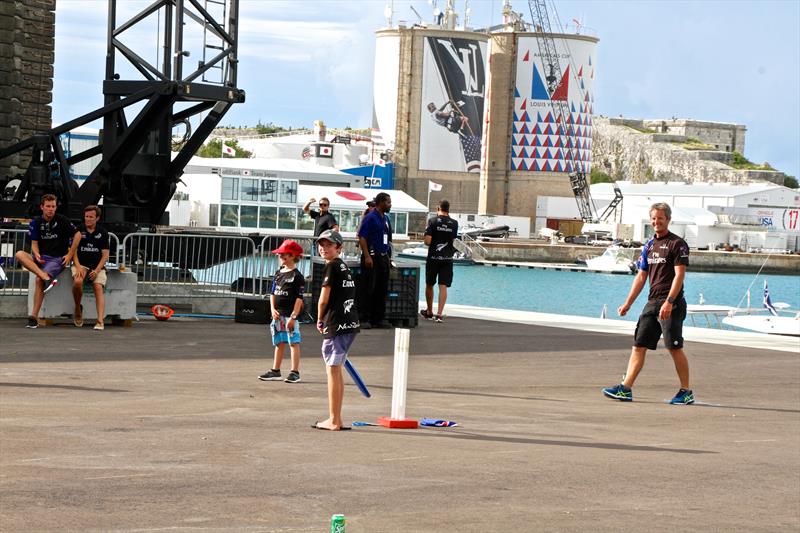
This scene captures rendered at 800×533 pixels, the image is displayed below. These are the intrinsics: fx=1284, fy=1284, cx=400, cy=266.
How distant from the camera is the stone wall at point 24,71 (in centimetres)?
2955

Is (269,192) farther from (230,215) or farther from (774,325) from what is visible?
(774,325)

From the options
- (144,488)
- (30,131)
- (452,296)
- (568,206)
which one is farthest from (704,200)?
(144,488)

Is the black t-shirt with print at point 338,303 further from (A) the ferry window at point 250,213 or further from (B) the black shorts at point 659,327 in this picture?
(A) the ferry window at point 250,213

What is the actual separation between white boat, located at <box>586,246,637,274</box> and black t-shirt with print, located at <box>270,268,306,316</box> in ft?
329

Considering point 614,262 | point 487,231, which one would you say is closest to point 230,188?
point 614,262

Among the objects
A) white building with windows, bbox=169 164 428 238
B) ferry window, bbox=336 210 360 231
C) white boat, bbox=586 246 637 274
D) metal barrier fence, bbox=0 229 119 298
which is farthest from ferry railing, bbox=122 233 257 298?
white boat, bbox=586 246 637 274

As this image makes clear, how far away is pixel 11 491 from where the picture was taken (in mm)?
7656

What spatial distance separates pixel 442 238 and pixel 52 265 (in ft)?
20.9

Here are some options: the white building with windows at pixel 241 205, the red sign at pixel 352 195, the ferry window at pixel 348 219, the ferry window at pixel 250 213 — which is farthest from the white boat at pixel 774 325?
the red sign at pixel 352 195

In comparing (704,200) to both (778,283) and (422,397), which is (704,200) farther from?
(422,397)

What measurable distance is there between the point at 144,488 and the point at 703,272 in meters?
117

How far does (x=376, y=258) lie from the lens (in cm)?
1909

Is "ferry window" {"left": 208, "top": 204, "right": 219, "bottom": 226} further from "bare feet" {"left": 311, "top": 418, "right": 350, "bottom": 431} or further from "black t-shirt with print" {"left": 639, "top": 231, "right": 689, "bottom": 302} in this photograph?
"bare feet" {"left": 311, "top": 418, "right": 350, "bottom": 431}

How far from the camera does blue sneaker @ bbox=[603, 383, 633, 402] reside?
13.3 metres
